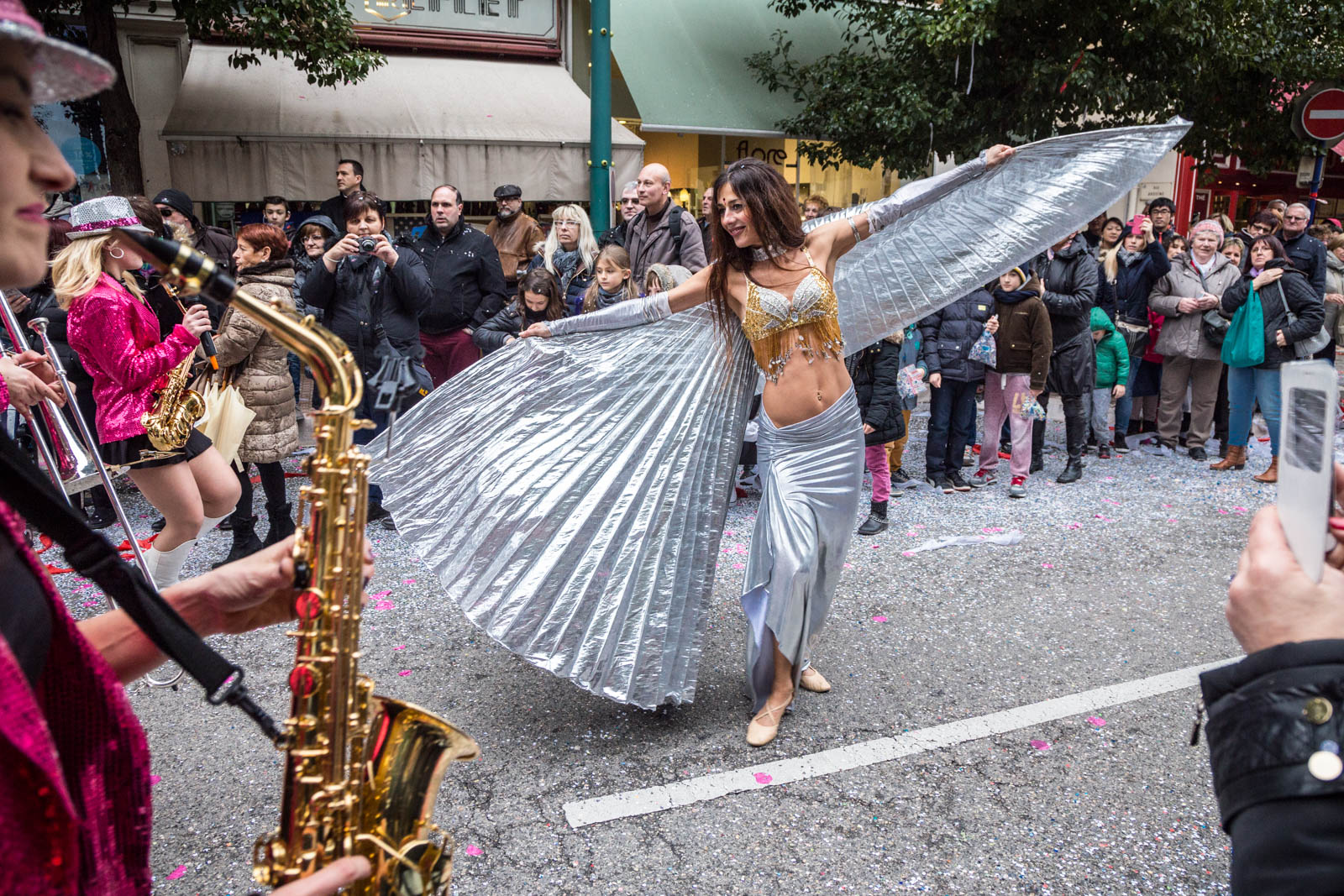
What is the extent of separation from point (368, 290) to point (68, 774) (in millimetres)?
4660

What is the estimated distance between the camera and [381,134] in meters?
10.7

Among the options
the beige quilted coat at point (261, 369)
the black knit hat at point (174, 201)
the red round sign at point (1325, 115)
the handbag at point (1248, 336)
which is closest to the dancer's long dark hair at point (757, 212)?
the beige quilted coat at point (261, 369)

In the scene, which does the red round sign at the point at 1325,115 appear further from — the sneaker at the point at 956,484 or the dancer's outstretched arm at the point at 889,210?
the dancer's outstretched arm at the point at 889,210

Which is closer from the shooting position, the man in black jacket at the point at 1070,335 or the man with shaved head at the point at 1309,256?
the man in black jacket at the point at 1070,335

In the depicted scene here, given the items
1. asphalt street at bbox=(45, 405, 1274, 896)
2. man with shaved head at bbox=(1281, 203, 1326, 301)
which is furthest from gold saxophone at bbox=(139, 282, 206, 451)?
man with shaved head at bbox=(1281, 203, 1326, 301)

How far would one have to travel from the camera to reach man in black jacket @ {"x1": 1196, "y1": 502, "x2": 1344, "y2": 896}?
92cm

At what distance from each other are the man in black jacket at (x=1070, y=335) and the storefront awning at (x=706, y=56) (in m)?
6.49

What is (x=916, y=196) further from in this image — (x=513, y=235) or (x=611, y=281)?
(x=513, y=235)

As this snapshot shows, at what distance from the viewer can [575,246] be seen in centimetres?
712

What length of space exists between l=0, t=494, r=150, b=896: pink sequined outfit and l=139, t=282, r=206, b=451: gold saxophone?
325 centimetres

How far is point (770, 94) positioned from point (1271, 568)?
13.3 metres

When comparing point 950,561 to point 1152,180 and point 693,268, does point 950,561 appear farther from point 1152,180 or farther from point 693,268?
point 1152,180

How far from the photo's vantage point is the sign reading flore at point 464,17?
38.1 ft

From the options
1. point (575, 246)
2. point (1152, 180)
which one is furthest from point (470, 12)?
point (1152, 180)
